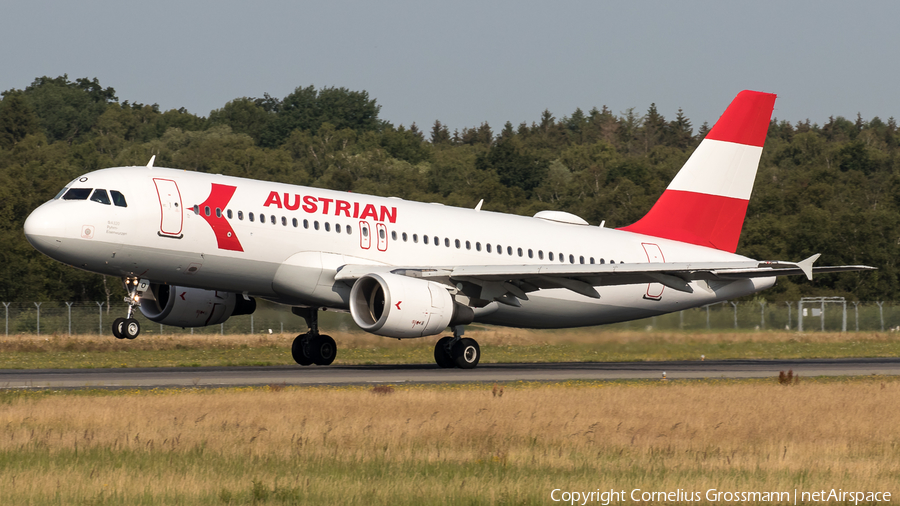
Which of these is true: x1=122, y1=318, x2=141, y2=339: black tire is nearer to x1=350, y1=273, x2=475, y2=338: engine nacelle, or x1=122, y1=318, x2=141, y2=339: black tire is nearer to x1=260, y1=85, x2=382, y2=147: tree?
x1=350, y1=273, x2=475, y2=338: engine nacelle

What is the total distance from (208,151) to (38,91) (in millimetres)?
68232

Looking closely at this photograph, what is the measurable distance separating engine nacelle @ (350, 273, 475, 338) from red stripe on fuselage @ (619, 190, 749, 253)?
1015 cm

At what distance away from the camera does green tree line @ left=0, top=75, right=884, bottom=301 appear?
237 feet

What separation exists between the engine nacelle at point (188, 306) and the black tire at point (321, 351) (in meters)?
2.13

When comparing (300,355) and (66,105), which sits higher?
(66,105)

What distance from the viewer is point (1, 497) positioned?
Result: 35.4ft

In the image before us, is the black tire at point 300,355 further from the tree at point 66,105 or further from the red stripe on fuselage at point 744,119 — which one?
the tree at point 66,105

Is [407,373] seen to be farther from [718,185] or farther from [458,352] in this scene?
[718,185]

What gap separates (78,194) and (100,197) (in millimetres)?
568

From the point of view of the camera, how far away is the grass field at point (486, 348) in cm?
3325

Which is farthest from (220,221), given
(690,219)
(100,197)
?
(690,219)

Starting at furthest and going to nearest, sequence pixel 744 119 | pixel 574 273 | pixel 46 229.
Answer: pixel 744 119, pixel 574 273, pixel 46 229

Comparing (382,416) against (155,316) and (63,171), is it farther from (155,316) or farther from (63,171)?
(63,171)

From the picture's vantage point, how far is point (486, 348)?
41.7 meters
